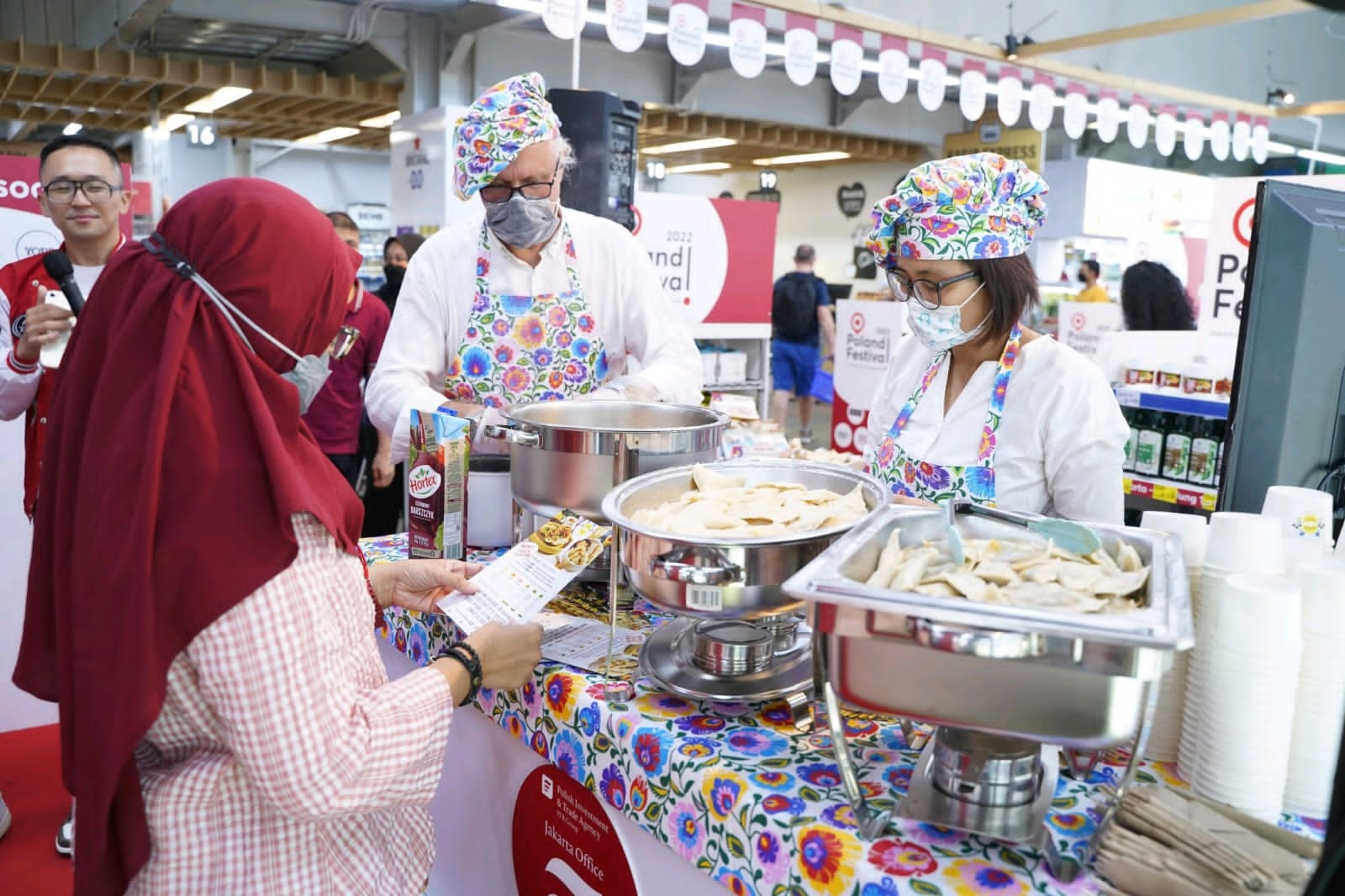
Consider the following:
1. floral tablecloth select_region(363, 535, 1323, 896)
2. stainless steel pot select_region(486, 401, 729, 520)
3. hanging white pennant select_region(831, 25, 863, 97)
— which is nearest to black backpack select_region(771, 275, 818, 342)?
hanging white pennant select_region(831, 25, 863, 97)

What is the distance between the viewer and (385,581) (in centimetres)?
185

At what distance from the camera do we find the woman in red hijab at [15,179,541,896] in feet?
3.64

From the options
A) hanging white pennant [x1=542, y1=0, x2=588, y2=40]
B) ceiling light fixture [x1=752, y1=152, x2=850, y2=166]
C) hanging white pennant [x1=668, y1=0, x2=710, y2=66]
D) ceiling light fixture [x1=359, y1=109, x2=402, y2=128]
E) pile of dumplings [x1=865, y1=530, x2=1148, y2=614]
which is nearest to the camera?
pile of dumplings [x1=865, y1=530, x2=1148, y2=614]

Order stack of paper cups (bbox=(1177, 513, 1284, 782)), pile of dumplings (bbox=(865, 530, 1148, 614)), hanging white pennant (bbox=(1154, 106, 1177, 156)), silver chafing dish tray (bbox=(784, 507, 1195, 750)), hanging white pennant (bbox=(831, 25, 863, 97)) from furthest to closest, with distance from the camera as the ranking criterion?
hanging white pennant (bbox=(1154, 106, 1177, 156))
hanging white pennant (bbox=(831, 25, 863, 97))
stack of paper cups (bbox=(1177, 513, 1284, 782))
pile of dumplings (bbox=(865, 530, 1148, 614))
silver chafing dish tray (bbox=(784, 507, 1195, 750))

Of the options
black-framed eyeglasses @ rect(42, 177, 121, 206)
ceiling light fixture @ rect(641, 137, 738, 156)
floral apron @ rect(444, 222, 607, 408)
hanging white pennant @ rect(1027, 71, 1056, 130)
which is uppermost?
ceiling light fixture @ rect(641, 137, 738, 156)

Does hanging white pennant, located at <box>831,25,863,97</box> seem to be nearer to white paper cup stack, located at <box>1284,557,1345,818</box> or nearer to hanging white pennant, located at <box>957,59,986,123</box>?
hanging white pennant, located at <box>957,59,986,123</box>

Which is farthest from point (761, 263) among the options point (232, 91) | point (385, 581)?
point (232, 91)

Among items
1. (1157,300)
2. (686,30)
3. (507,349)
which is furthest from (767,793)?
(686,30)

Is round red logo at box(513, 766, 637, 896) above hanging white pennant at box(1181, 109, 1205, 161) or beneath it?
beneath

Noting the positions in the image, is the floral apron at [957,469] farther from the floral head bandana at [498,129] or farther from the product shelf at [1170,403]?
the product shelf at [1170,403]

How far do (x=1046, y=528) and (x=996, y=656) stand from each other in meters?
0.42

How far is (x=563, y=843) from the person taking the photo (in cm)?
166

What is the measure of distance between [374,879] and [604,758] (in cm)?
35

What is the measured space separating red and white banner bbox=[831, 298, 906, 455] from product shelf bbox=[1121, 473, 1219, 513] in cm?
204
